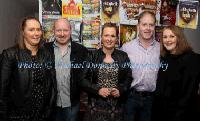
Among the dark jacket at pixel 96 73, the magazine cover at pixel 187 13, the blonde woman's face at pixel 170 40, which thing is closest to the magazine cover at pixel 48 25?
the dark jacket at pixel 96 73

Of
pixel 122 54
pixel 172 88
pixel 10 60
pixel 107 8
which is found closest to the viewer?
pixel 10 60

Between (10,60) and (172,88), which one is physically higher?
(10,60)

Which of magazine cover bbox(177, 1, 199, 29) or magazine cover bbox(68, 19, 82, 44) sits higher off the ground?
magazine cover bbox(177, 1, 199, 29)

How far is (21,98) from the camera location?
2609 mm

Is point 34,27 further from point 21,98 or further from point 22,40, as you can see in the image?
point 21,98

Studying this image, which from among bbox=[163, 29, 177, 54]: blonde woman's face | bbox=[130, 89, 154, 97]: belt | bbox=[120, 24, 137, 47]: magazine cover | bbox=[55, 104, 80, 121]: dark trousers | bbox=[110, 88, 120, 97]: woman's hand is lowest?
bbox=[55, 104, 80, 121]: dark trousers

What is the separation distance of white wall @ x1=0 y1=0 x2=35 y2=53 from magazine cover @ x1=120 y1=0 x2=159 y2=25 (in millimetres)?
1722

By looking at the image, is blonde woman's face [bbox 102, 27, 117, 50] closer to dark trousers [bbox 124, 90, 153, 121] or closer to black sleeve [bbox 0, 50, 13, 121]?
dark trousers [bbox 124, 90, 153, 121]

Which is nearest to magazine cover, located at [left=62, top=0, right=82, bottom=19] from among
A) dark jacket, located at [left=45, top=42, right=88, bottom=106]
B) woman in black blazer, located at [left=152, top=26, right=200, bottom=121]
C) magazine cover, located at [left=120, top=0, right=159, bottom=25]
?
magazine cover, located at [left=120, top=0, right=159, bottom=25]

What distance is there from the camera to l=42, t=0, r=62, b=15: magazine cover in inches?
135

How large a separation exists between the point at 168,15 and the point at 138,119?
1203mm

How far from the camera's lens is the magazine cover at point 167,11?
358 centimetres

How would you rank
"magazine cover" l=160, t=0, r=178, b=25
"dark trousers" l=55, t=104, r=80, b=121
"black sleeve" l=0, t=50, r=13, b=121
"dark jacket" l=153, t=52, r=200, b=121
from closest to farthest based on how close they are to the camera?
"black sleeve" l=0, t=50, r=13, b=121
"dark jacket" l=153, t=52, r=200, b=121
"dark trousers" l=55, t=104, r=80, b=121
"magazine cover" l=160, t=0, r=178, b=25

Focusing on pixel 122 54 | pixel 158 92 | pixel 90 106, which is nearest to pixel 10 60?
pixel 90 106
